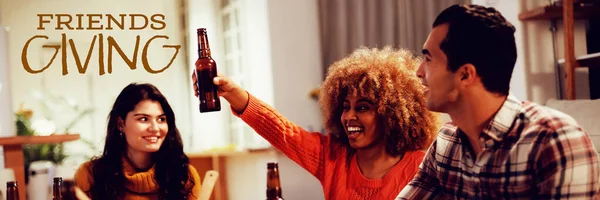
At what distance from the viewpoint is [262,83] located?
5477mm

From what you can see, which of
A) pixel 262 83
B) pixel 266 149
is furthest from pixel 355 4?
pixel 266 149

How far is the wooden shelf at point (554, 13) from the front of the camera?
4121mm

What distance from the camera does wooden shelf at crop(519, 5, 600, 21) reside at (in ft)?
13.5

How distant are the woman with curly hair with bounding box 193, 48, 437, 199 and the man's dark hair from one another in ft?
2.22

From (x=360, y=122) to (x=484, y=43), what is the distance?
0.76m

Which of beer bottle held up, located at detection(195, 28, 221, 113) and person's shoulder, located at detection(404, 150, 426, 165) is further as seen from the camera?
person's shoulder, located at detection(404, 150, 426, 165)

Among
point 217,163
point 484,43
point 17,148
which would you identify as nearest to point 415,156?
point 484,43

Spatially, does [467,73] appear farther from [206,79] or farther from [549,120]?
[206,79]

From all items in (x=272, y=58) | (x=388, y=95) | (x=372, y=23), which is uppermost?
(x=372, y=23)

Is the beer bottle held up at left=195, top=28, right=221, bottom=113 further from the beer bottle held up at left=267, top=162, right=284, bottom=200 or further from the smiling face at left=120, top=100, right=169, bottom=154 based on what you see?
the beer bottle held up at left=267, top=162, right=284, bottom=200

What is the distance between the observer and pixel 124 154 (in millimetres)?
2566

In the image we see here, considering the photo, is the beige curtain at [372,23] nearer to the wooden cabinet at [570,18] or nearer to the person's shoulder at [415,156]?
the wooden cabinet at [570,18]

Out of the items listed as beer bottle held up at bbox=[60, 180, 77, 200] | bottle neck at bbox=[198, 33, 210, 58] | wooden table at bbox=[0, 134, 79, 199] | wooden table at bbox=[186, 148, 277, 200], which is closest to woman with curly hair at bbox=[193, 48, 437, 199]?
bottle neck at bbox=[198, 33, 210, 58]

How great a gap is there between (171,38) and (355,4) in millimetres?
2138
